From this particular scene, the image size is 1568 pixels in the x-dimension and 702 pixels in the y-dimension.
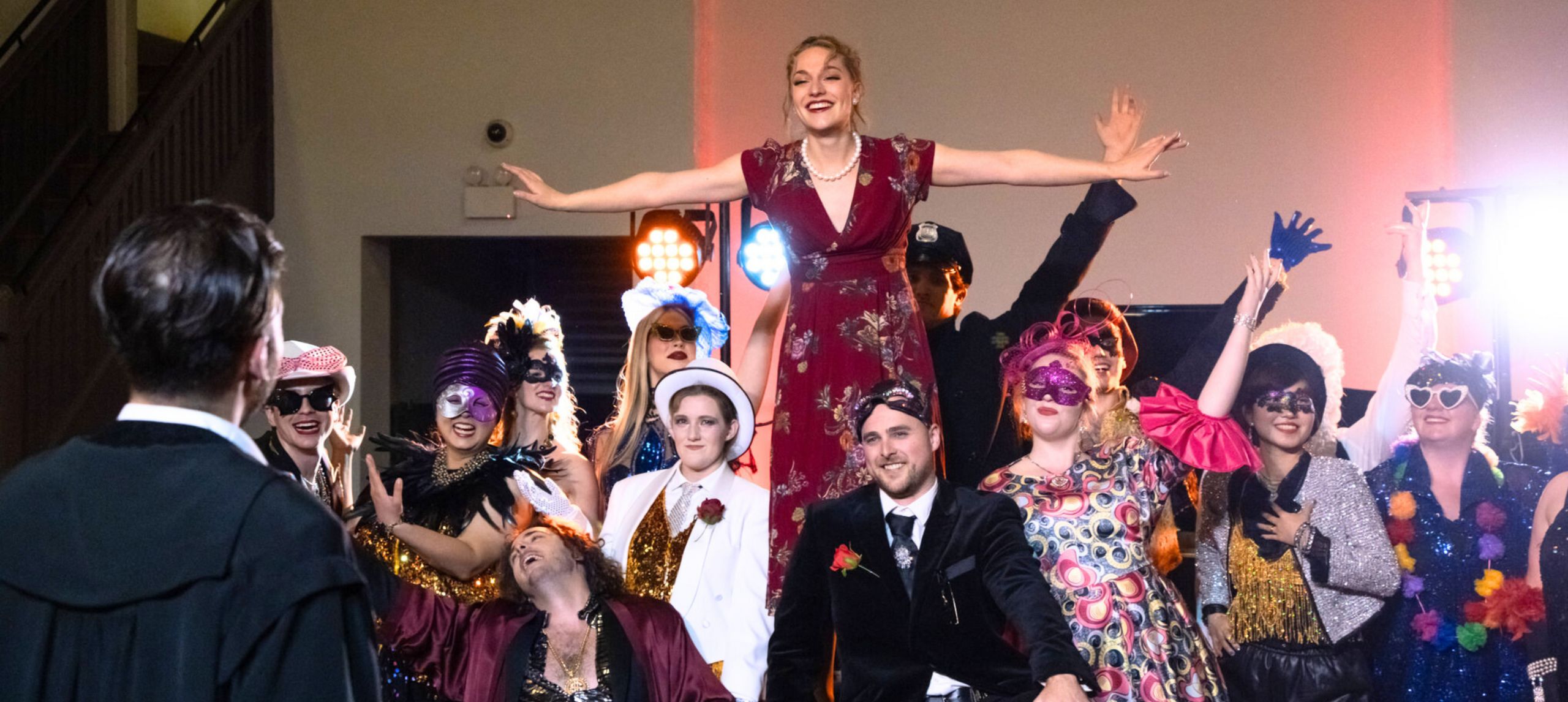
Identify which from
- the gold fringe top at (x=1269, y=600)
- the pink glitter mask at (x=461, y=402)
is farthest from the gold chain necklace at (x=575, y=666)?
the gold fringe top at (x=1269, y=600)

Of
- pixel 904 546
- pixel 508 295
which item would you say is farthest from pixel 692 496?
pixel 508 295

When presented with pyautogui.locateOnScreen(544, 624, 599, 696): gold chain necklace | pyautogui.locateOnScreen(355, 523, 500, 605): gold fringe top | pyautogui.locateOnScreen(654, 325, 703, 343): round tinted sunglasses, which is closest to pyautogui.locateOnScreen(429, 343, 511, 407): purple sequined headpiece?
pyautogui.locateOnScreen(355, 523, 500, 605): gold fringe top

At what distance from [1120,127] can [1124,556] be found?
108 cm

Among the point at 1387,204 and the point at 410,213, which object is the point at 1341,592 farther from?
the point at 410,213

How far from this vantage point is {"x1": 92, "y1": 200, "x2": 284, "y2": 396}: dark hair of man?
1.68 metres

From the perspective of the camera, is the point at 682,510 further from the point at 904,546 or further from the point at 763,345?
the point at 904,546

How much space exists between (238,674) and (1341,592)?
306cm

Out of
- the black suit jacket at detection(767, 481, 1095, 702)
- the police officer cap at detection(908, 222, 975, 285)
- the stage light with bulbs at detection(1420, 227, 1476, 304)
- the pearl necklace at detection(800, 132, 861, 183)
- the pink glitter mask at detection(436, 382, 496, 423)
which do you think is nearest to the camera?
the black suit jacket at detection(767, 481, 1095, 702)

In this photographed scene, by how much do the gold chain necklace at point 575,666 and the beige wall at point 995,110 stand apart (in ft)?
14.0

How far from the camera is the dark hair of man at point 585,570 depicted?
12.4 ft

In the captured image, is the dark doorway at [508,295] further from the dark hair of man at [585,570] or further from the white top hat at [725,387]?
the dark hair of man at [585,570]

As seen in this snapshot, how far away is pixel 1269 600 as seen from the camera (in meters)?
3.95

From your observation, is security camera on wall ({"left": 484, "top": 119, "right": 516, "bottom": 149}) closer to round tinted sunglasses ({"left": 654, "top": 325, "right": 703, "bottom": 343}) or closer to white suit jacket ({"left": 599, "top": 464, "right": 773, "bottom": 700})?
round tinted sunglasses ({"left": 654, "top": 325, "right": 703, "bottom": 343})

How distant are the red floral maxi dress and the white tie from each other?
27 centimetres
